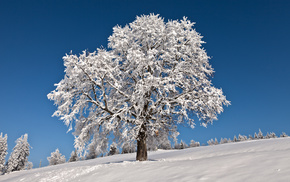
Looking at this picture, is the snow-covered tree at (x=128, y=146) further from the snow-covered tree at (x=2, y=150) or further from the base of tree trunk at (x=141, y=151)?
the snow-covered tree at (x=2, y=150)

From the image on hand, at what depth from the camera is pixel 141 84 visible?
1033 centimetres

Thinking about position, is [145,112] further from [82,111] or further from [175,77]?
[82,111]

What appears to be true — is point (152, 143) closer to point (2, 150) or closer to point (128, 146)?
point (128, 146)

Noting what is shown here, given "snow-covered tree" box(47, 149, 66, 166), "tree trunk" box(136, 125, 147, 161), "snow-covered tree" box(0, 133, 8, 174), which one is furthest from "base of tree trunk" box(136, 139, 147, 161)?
"snow-covered tree" box(47, 149, 66, 166)

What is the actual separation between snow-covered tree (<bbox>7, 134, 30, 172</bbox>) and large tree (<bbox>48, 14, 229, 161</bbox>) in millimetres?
55536

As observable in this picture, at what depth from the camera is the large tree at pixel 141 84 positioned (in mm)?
10477

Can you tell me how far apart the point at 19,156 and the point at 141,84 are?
199ft

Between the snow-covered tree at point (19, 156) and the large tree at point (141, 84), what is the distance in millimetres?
55536

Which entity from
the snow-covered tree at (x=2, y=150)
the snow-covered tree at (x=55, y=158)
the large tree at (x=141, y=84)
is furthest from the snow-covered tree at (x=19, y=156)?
the large tree at (x=141, y=84)

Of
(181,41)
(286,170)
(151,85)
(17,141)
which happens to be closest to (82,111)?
(151,85)

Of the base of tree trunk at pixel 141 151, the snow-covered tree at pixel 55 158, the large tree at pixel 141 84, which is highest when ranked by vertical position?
the large tree at pixel 141 84

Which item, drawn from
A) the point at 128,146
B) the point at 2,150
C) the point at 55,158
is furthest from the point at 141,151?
the point at 55,158

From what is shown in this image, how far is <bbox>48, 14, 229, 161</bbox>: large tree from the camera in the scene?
10.5m

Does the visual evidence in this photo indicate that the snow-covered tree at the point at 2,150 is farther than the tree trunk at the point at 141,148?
Yes
